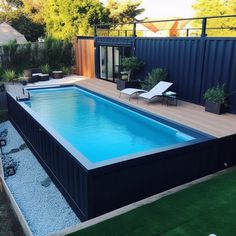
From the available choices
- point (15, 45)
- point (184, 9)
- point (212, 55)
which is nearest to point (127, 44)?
point (212, 55)

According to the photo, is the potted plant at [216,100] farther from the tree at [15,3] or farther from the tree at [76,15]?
the tree at [15,3]

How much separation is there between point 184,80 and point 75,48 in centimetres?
927

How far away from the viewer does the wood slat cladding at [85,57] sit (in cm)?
1522

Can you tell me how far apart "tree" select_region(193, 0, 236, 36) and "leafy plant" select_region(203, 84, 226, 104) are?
17.6 m

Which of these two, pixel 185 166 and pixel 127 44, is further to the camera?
pixel 127 44

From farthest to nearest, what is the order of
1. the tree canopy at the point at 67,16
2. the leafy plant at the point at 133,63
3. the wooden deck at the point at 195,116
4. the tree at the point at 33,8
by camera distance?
1. the tree at the point at 33,8
2. the tree canopy at the point at 67,16
3. the leafy plant at the point at 133,63
4. the wooden deck at the point at 195,116

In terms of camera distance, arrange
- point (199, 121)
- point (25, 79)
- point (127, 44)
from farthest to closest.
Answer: point (25, 79) → point (127, 44) → point (199, 121)

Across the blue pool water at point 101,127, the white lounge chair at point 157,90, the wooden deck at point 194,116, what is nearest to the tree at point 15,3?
the blue pool water at point 101,127

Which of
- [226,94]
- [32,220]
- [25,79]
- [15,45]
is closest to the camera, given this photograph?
[32,220]

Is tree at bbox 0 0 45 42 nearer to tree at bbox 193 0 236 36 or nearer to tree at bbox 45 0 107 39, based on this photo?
tree at bbox 45 0 107 39

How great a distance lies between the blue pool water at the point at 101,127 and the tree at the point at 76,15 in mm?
13169

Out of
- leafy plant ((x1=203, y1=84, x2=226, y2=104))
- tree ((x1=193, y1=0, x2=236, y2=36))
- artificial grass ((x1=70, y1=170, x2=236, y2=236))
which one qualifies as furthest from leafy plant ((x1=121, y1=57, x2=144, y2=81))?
tree ((x1=193, y1=0, x2=236, y2=36))

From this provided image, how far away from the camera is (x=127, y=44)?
470 inches

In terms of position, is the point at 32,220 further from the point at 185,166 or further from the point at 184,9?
the point at 184,9
